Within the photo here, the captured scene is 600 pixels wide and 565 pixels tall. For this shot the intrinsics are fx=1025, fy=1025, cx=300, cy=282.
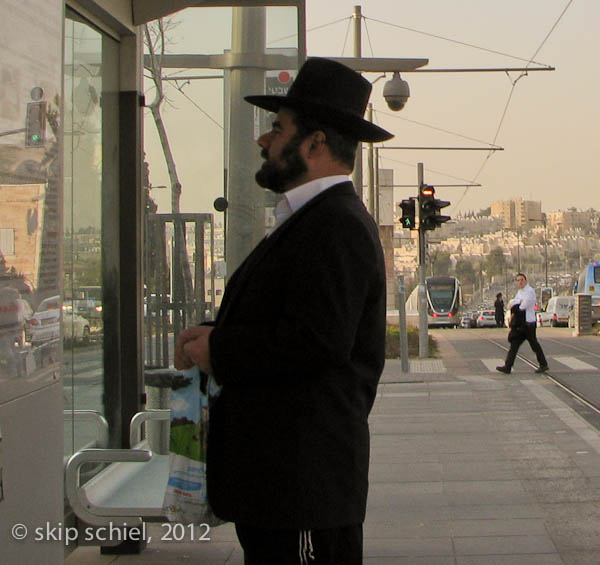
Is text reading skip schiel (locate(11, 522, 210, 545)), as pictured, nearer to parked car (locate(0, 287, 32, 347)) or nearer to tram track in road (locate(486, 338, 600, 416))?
parked car (locate(0, 287, 32, 347))

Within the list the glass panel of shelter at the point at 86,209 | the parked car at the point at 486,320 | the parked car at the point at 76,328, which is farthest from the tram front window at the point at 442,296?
the parked car at the point at 76,328

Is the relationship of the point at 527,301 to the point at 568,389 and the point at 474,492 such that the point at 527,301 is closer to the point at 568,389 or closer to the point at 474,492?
the point at 568,389

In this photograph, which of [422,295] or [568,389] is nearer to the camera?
[568,389]

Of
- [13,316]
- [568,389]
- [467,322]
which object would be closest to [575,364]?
[568,389]

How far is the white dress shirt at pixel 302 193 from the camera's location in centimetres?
273

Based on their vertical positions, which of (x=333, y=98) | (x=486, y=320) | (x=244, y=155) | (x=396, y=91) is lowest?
(x=486, y=320)

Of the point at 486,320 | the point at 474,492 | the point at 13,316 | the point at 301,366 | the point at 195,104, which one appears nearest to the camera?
the point at 301,366

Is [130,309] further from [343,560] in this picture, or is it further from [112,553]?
[343,560]

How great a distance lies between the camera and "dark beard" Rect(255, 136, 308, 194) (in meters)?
2.74

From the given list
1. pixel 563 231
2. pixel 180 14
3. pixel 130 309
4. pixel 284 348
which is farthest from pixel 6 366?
pixel 563 231

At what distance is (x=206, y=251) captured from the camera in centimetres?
571

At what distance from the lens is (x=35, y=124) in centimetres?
351

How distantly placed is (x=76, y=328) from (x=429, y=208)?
1529 centimetres

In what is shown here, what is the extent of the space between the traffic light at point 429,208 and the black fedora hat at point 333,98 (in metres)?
17.0
